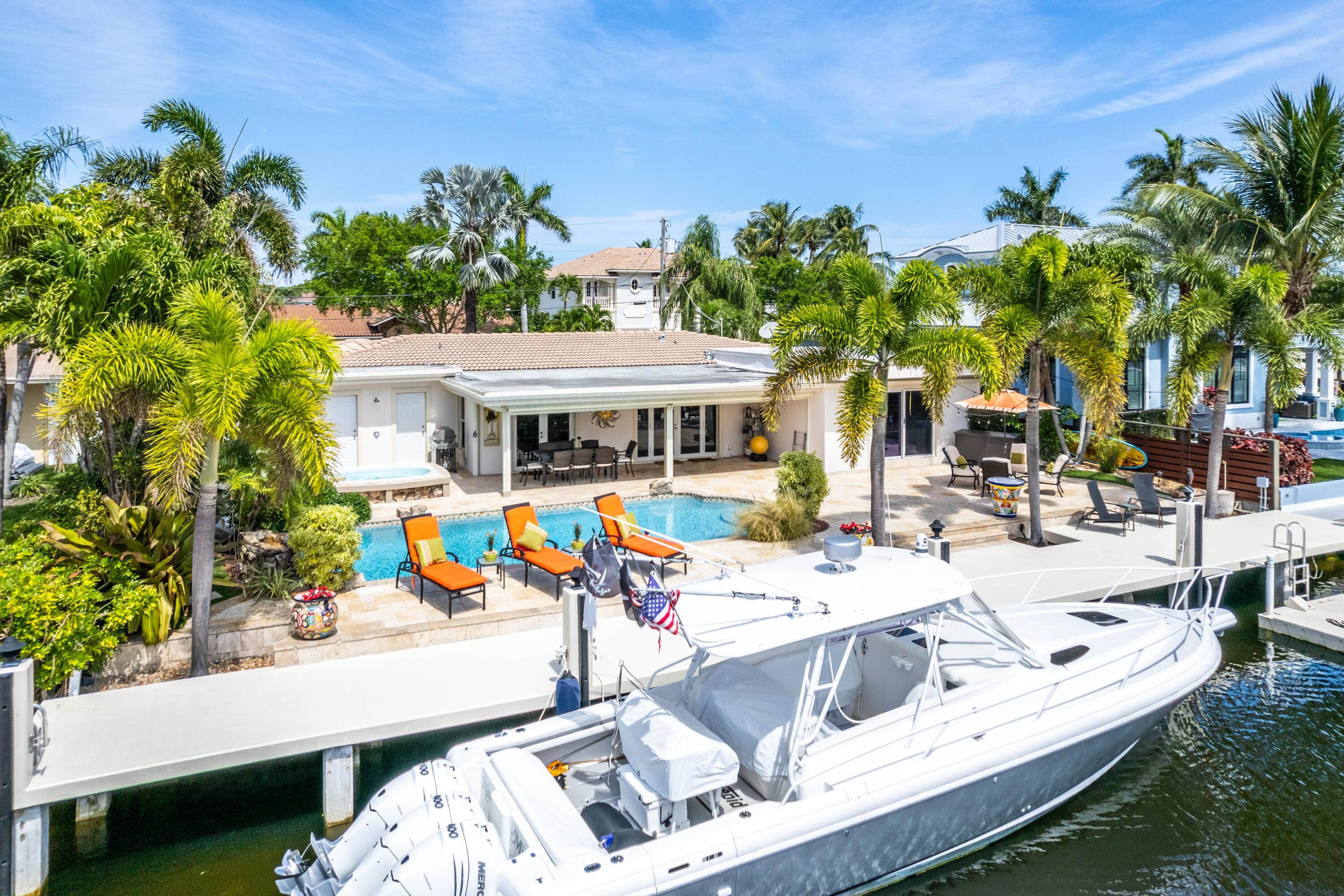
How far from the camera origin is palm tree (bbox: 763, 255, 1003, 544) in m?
12.9

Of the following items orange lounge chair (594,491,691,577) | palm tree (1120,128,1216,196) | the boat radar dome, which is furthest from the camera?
palm tree (1120,128,1216,196)

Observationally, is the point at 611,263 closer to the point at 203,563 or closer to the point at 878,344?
the point at 878,344

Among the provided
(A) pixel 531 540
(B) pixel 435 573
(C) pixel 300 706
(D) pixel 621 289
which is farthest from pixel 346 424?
(D) pixel 621 289

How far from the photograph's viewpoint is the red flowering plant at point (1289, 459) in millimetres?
17141

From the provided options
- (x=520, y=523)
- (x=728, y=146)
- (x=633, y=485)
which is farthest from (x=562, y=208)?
(x=520, y=523)

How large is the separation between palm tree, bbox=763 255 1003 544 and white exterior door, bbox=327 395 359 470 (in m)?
11.2

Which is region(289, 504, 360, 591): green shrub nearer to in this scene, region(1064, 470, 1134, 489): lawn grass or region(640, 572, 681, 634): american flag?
region(640, 572, 681, 634): american flag

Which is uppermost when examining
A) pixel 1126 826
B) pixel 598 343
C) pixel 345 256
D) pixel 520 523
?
pixel 345 256

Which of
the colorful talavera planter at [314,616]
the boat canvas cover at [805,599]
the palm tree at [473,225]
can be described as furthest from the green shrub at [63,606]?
the palm tree at [473,225]

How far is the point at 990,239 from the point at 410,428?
20923 mm

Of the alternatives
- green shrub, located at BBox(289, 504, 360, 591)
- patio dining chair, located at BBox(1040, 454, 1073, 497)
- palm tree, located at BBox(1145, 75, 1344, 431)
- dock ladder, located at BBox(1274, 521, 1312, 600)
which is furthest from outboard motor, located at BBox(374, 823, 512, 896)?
palm tree, located at BBox(1145, 75, 1344, 431)

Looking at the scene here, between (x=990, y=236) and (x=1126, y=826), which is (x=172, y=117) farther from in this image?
(x=990, y=236)

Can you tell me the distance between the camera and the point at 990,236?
3045cm

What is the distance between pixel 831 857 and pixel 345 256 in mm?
44703
